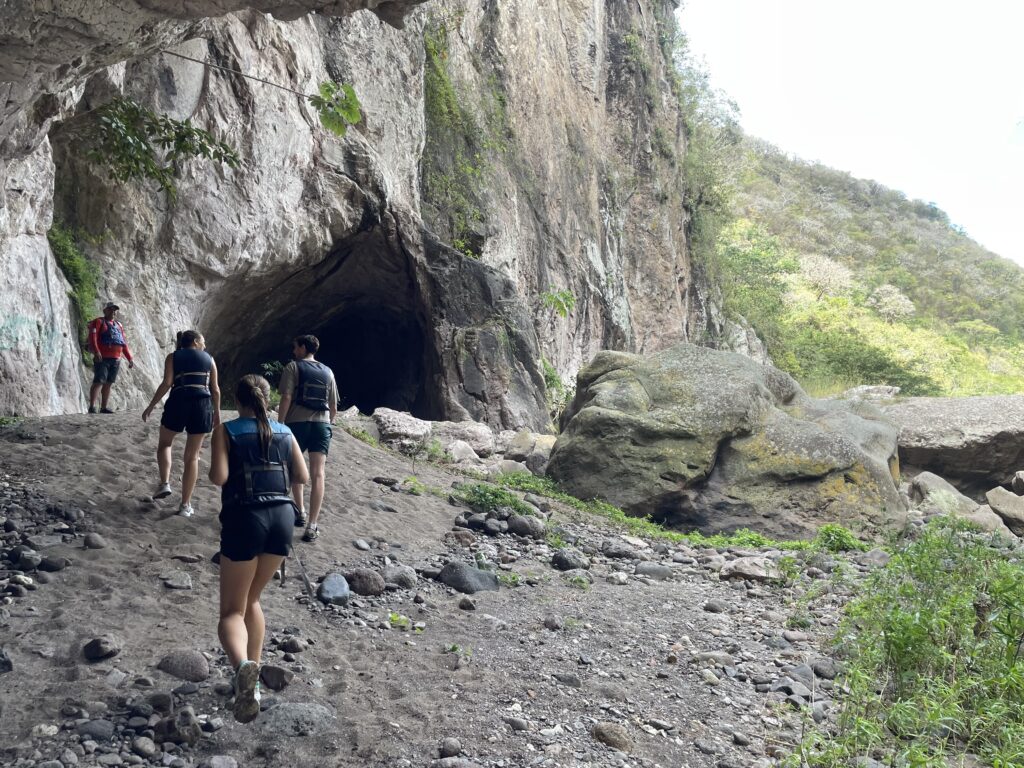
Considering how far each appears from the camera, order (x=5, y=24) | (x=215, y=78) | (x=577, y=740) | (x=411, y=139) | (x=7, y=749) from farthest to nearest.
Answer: (x=411, y=139)
(x=215, y=78)
(x=5, y=24)
(x=577, y=740)
(x=7, y=749)

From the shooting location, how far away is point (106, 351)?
9.20 m

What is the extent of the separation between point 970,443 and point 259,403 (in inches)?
624

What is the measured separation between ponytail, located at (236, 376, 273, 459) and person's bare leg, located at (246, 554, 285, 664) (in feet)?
1.61

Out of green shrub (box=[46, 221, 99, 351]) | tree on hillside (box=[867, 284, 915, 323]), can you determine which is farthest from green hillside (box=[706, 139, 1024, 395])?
green shrub (box=[46, 221, 99, 351])

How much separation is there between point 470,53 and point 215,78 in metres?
9.44

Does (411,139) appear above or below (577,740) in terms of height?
above

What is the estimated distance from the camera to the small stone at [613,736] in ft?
12.5

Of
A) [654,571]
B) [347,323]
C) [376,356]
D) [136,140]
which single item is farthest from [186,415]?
[376,356]

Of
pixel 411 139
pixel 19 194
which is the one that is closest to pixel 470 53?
pixel 411 139

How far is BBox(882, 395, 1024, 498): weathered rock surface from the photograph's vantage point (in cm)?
1590

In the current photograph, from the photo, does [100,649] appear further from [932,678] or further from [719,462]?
[719,462]

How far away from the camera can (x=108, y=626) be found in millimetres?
4258

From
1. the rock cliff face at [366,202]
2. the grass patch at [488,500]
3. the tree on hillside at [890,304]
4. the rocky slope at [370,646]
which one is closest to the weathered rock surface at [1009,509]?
the rocky slope at [370,646]

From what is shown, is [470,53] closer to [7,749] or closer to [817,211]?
[7,749]
